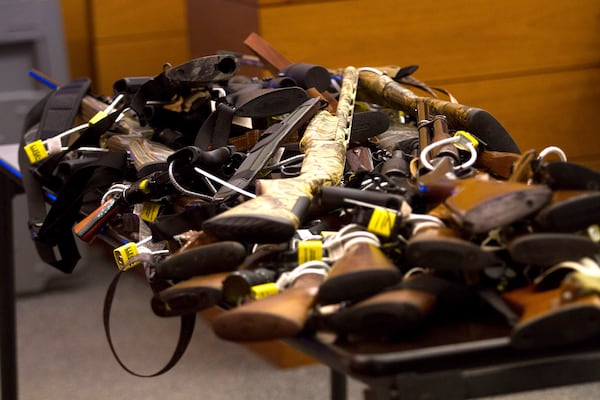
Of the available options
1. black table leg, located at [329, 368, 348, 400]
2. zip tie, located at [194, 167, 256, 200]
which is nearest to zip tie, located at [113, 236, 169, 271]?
zip tie, located at [194, 167, 256, 200]

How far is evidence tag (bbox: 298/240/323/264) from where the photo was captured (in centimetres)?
96

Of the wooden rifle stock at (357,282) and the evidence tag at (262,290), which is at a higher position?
the wooden rifle stock at (357,282)

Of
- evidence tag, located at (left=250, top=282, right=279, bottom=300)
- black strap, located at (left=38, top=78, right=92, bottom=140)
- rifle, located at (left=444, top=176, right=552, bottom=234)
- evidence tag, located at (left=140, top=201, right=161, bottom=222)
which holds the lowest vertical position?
black strap, located at (left=38, top=78, right=92, bottom=140)

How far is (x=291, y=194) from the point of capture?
104cm

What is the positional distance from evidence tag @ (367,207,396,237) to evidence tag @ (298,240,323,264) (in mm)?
57

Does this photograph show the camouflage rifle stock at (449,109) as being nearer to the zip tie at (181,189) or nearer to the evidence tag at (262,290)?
the zip tie at (181,189)

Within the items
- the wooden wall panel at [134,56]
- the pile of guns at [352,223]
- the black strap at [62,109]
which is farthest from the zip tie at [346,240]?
the wooden wall panel at [134,56]

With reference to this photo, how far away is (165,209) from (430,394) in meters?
0.60

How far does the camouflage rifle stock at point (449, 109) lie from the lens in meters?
1.29

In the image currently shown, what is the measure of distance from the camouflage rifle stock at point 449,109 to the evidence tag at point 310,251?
1.35 feet

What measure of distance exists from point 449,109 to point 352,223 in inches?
16.9

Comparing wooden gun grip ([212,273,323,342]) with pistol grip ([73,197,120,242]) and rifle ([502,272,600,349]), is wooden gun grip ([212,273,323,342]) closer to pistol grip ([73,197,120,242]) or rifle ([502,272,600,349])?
rifle ([502,272,600,349])

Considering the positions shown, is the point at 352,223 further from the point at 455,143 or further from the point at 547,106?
the point at 547,106

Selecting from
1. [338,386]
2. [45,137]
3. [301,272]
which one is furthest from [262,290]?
[338,386]
